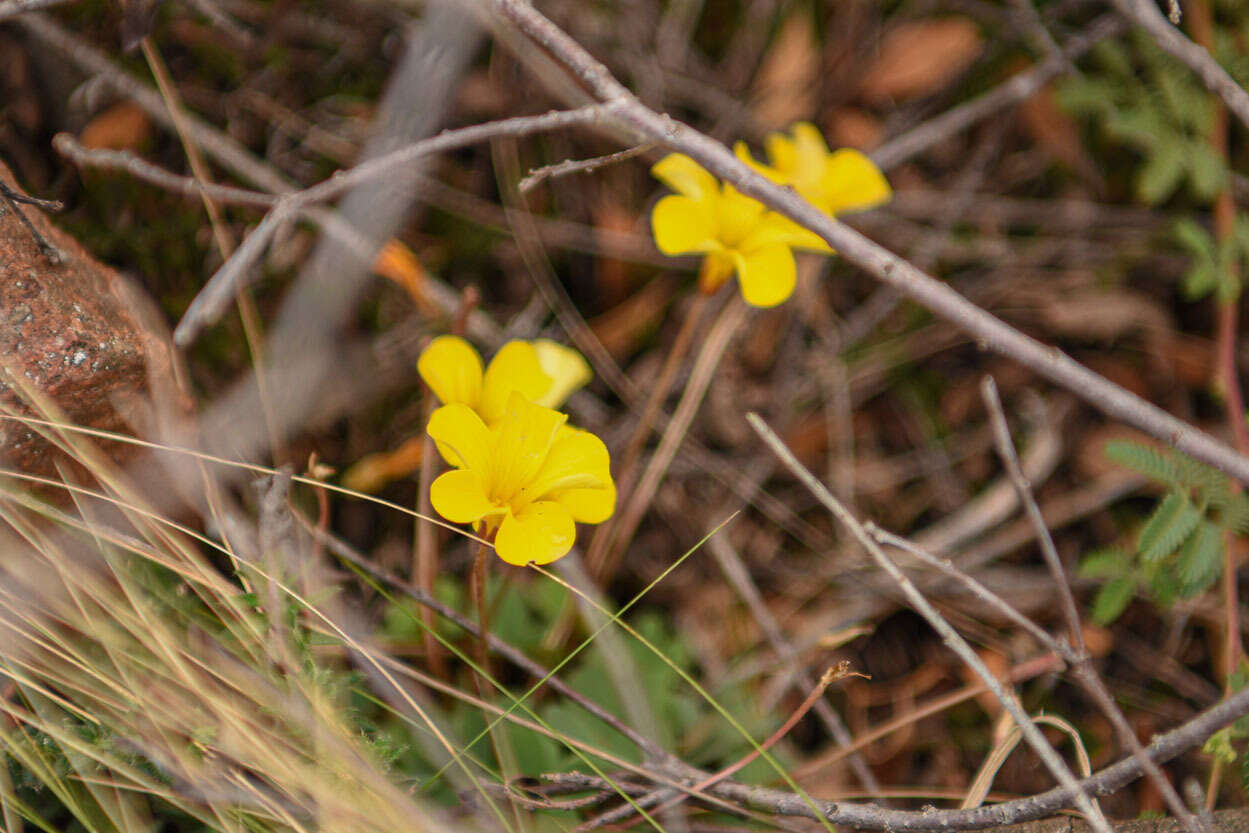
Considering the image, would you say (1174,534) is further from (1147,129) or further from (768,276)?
(1147,129)

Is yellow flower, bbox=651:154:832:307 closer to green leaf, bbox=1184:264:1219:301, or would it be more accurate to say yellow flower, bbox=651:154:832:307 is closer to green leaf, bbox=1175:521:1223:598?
green leaf, bbox=1175:521:1223:598

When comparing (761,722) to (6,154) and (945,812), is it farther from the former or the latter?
Result: (6,154)

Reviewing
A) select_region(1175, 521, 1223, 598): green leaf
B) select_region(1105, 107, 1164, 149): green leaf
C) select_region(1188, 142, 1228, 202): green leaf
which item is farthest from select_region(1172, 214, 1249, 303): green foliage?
select_region(1175, 521, 1223, 598): green leaf

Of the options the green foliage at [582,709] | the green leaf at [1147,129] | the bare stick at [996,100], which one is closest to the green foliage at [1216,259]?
the green leaf at [1147,129]

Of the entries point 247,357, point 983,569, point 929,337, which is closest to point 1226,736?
point 983,569

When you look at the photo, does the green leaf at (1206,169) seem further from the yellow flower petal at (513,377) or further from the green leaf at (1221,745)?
the yellow flower petal at (513,377)

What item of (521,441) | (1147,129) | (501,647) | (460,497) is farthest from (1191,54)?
(501,647)
